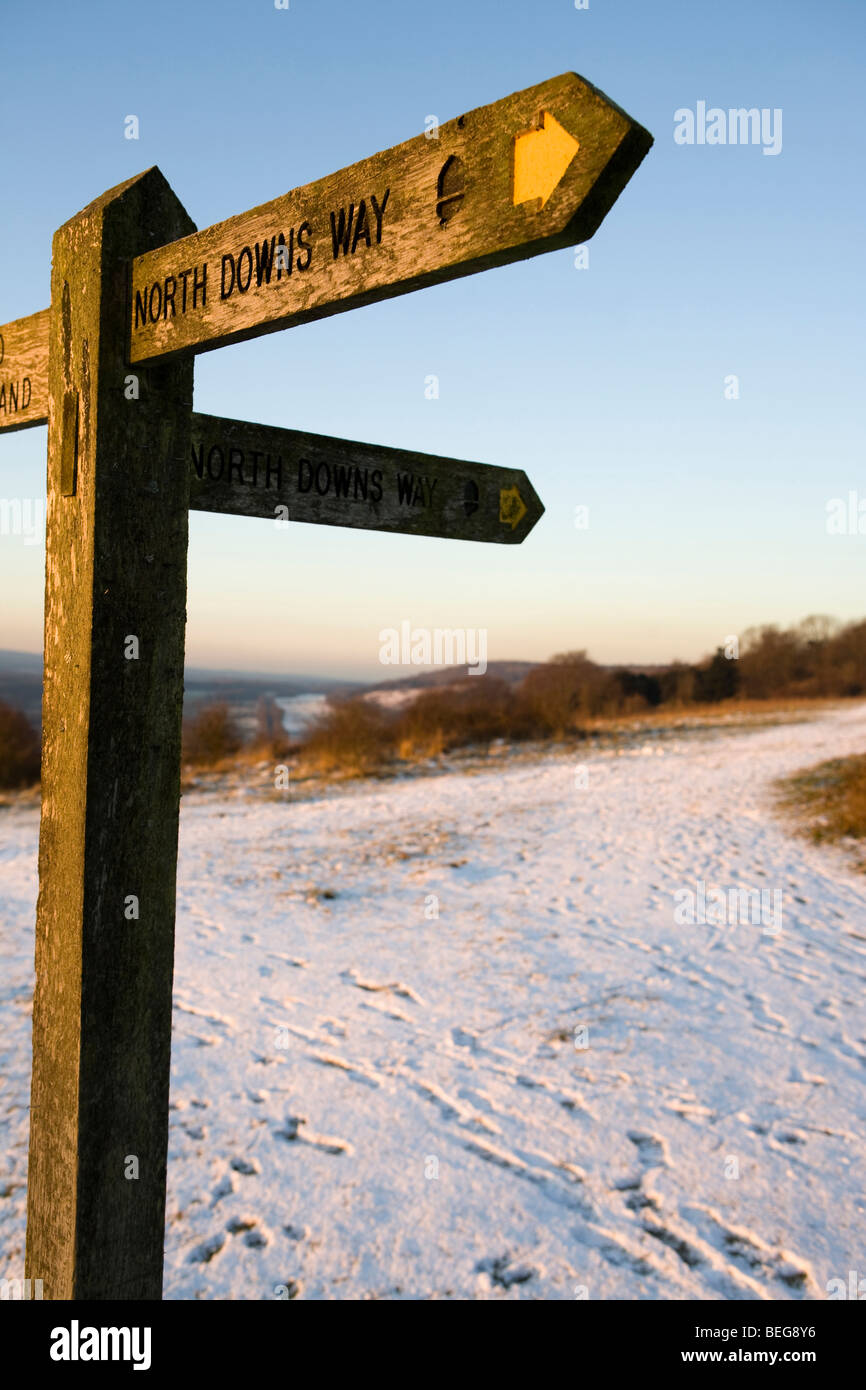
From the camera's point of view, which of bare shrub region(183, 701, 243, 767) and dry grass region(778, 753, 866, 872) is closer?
dry grass region(778, 753, 866, 872)

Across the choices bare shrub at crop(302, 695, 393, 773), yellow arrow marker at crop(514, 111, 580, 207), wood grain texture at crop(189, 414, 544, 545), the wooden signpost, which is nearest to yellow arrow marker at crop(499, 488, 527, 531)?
wood grain texture at crop(189, 414, 544, 545)

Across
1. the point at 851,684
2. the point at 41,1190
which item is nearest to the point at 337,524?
the point at 41,1190

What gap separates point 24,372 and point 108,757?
1061mm

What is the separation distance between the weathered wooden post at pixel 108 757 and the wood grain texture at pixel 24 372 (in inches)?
8.3

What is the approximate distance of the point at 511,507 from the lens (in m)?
2.78

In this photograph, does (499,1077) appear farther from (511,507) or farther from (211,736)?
(211,736)

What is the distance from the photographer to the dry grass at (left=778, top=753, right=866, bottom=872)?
915 centimetres

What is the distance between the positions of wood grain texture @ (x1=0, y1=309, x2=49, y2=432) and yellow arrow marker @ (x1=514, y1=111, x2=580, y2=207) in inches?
52.0

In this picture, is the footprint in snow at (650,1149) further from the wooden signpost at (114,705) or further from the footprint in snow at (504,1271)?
the wooden signpost at (114,705)

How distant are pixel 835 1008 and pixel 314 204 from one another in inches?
197

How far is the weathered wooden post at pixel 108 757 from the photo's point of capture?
69.1 inches

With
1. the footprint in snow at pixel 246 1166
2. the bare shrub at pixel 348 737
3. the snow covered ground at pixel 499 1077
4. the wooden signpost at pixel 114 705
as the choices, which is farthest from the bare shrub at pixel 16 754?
the wooden signpost at pixel 114 705

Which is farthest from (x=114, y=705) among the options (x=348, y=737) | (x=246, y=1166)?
(x=348, y=737)

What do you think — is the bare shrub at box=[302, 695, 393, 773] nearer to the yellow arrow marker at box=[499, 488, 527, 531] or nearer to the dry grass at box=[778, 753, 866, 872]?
the dry grass at box=[778, 753, 866, 872]
